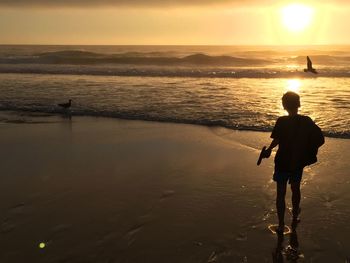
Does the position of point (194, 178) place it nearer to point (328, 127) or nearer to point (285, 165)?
point (285, 165)

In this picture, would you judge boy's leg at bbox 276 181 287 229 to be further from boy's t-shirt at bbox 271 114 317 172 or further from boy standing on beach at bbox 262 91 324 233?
boy's t-shirt at bbox 271 114 317 172

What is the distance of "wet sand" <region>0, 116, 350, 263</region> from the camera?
4695 mm

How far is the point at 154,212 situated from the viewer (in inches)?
224

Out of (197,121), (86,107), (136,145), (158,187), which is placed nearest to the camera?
(158,187)

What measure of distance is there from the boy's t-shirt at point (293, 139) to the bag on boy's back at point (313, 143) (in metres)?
0.02

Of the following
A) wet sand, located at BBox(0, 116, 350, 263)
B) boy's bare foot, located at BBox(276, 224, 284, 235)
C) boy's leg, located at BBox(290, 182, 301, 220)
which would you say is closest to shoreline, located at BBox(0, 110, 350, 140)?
wet sand, located at BBox(0, 116, 350, 263)

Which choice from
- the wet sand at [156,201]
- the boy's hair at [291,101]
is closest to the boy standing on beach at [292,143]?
the boy's hair at [291,101]

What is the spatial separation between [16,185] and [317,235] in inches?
175

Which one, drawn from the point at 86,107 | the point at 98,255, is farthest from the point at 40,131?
the point at 98,255

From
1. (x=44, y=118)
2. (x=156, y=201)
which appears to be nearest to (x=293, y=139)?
(x=156, y=201)

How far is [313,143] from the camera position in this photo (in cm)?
497

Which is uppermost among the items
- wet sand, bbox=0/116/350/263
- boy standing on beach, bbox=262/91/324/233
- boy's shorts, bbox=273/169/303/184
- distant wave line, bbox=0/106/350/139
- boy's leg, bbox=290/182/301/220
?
boy standing on beach, bbox=262/91/324/233

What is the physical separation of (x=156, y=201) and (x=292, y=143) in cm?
214

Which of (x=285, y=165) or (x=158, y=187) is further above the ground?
(x=285, y=165)
